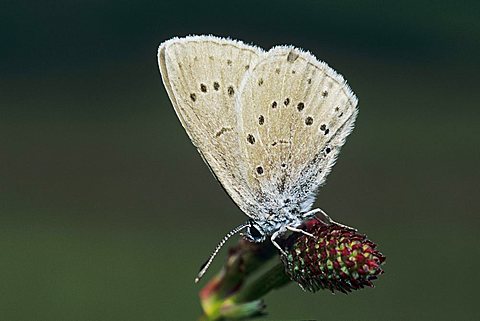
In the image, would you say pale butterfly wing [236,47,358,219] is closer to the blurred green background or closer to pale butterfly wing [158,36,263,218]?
pale butterfly wing [158,36,263,218]

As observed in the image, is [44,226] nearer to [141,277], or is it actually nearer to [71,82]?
[141,277]

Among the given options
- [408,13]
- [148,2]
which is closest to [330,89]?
[408,13]

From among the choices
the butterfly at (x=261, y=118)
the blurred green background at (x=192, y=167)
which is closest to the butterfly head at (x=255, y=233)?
the butterfly at (x=261, y=118)

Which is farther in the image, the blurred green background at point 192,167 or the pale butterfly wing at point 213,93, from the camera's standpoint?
the blurred green background at point 192,167

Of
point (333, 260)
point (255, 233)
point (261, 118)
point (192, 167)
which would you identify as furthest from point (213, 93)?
point (192, 167)

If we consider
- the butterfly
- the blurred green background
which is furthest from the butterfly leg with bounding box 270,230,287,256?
the blurred green background

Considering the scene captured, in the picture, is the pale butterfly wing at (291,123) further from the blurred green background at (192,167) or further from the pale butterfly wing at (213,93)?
the blurred green background at (192,167)

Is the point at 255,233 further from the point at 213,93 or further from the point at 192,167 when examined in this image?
the point at 192,167
